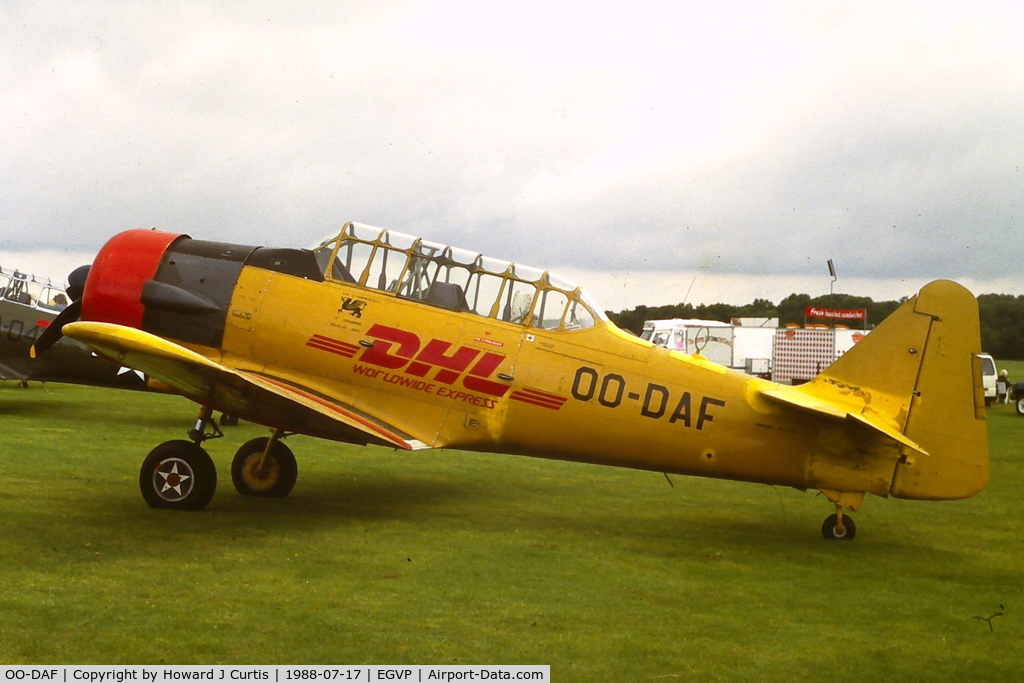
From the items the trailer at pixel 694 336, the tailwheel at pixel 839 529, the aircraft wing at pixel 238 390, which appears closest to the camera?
the aircraft wing at pixel 238 390

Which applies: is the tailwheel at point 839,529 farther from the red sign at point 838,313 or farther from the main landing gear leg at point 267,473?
the red sign at point 838,313

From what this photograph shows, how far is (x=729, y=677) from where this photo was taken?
4320 mm

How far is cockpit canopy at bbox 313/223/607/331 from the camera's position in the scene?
798cm

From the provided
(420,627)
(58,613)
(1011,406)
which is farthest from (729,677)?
(1011,406)

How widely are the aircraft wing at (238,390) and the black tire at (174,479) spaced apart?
1.55 feet

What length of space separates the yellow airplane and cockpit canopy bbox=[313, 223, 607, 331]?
0.01 metres

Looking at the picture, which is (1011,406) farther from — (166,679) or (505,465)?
(166,679)

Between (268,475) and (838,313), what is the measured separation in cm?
3326

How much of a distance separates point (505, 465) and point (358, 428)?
4598mm

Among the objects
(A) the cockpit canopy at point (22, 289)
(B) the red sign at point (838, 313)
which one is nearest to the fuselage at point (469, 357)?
(A) the cockpit canopy at point (22, 289)

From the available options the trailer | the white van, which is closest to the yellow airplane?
the white van

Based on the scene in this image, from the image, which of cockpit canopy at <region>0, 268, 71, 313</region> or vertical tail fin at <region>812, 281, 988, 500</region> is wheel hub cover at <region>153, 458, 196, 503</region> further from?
cockpit canopy at <region>0, 268, 71, 313</region>

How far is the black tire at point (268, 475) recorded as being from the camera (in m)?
8.51

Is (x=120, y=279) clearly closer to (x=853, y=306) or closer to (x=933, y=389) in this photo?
(x=933, y=389)
